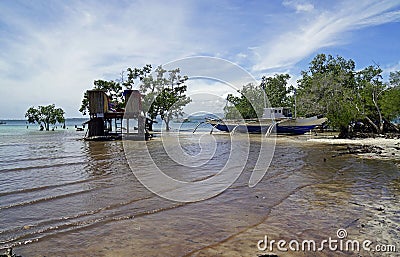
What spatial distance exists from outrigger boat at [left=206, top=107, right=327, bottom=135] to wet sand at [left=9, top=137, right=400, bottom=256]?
25997 millimetres

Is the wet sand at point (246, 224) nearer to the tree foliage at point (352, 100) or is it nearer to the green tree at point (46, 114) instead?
the tree foliage at point (352, 100)

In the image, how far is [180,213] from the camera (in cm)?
638

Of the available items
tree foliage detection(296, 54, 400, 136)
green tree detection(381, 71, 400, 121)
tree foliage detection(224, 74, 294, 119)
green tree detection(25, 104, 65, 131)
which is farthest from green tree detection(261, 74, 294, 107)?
green tree detection(25, 104, 65, 131)

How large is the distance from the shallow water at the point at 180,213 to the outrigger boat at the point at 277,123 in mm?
23847

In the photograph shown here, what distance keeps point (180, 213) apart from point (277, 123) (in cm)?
3054

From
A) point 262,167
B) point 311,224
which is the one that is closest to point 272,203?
point 311,224

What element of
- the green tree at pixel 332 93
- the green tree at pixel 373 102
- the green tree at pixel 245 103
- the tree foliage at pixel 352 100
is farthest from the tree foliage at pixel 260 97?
the green tree at pixel 373 102

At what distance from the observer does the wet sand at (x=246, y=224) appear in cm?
454

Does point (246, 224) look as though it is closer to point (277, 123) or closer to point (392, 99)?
point (392, 99)

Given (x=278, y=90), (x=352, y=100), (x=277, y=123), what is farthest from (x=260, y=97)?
(x=352, y=100)

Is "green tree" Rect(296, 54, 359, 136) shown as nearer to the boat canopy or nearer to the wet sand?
the boat canopy

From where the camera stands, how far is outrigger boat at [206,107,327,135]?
34156 mm

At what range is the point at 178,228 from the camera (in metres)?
5.43

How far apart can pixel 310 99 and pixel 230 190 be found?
105 ft
